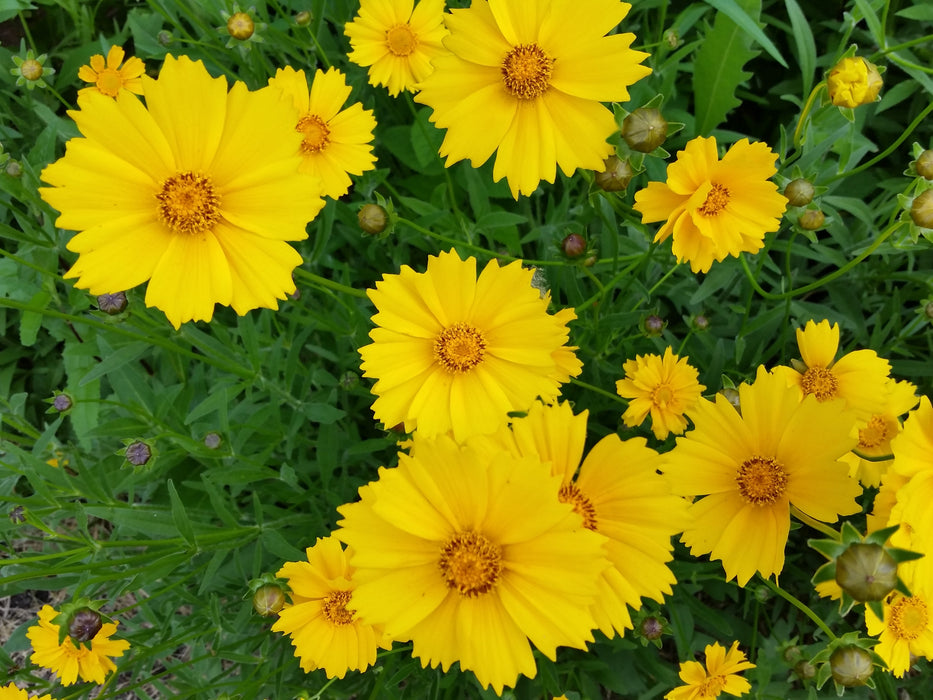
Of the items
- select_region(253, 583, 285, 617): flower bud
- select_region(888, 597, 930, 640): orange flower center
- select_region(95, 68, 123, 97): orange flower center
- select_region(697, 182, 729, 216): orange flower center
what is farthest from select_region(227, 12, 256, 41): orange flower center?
select_region(888, 597, 930, 640): orange flower center

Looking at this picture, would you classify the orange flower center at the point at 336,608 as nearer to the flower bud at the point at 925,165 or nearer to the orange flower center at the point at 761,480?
the orange flower center at the point at 761,480

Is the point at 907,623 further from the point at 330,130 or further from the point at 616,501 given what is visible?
the point at 330,130

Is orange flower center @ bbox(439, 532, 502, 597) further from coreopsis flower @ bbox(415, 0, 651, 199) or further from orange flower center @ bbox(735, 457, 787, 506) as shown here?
coreopsis flower @ bbox(415, 0, 651, 199)

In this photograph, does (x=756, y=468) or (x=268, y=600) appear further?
(x=268, y=600)

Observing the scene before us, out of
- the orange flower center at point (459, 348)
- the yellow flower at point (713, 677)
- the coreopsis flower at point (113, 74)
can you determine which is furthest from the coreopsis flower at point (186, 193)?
the yellow flower at point (713, 677)

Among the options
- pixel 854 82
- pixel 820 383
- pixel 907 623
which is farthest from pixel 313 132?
pixel 907 623

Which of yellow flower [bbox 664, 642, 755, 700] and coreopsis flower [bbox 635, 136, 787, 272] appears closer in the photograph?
coreopsis flower [bbox 635, 136, 787, 272]
